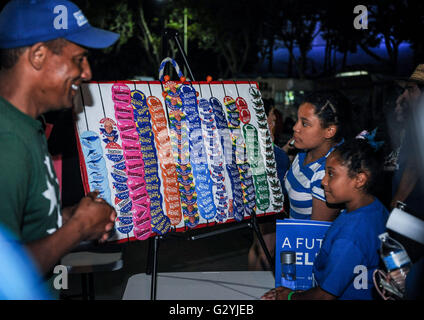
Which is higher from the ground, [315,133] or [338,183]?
[315,133]

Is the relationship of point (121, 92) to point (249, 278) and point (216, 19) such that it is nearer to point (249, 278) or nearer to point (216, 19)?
point (249, 278)

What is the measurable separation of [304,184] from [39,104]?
2.01 metres

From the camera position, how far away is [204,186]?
3.20m

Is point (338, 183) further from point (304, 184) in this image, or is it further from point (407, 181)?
point (407, 181)

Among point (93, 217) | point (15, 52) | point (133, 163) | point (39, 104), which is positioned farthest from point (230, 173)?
point (15, 52)

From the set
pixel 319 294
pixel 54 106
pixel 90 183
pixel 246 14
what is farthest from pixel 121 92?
pixel 246 14

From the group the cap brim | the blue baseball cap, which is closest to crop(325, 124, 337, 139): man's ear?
the cap brim

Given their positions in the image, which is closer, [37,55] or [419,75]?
[37,55]

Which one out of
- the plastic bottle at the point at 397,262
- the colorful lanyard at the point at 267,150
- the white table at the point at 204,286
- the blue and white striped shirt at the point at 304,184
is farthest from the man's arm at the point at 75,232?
the colorful lanyard at the point at 267,150

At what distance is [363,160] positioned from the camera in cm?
249

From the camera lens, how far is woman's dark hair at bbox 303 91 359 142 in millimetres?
3111

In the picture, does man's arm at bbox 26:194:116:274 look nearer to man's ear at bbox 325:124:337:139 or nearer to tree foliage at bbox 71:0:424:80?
man's ear at bbox 325:124:337:139

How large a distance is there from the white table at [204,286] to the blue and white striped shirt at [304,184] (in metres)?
0.57

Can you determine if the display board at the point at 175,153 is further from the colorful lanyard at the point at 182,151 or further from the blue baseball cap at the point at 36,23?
the blue baseball cap at the point at 36,23
